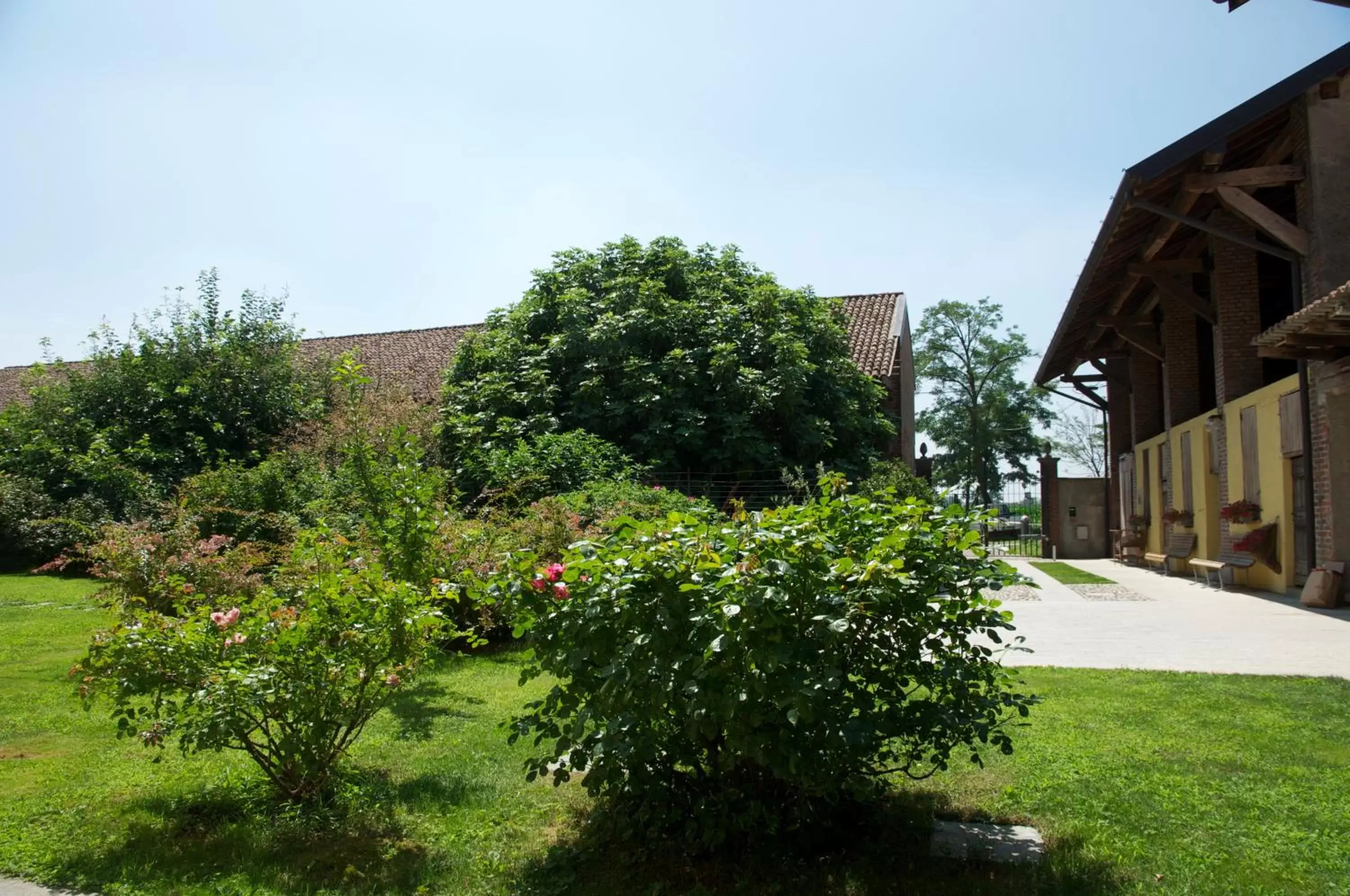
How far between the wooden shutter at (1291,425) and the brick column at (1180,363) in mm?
6078

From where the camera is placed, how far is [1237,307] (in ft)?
48.5

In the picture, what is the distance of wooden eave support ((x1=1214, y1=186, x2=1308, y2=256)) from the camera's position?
11.9 m

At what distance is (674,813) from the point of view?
3678 millimetres

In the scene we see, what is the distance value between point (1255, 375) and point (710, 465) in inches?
347

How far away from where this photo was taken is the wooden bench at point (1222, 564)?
14203 millimetres

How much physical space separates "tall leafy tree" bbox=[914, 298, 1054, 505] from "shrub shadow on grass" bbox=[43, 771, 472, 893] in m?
49.0

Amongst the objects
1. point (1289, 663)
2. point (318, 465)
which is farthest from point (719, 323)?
point (1289, 663)

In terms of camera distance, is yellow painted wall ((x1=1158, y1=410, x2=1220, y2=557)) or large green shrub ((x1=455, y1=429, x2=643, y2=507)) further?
yellow painted wall ((x1=1158, y1=410, x2=1220, y2=557))

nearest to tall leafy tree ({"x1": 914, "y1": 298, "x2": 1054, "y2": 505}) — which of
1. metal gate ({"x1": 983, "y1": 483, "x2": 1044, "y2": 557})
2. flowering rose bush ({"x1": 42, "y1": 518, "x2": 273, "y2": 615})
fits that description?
metal gate ({"x1": 983, "y1": 483, "x2": 1044, "y2": 557})

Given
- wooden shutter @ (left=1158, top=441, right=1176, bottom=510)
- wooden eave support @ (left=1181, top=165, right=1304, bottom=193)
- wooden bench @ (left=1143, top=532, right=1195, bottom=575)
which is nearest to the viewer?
wooden eave support @ (left=1181, top=165, right=1304, bottom=193)

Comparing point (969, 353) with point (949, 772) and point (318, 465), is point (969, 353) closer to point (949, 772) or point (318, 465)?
point (318, 465)

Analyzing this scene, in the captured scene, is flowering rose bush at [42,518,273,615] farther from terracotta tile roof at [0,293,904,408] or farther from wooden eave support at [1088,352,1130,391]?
A: wooden eave support at [1088,352,1130,391]

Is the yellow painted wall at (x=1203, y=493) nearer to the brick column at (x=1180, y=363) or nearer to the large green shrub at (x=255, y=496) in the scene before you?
the brick column at (x=1180, y=363)

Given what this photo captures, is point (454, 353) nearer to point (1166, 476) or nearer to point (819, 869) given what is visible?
point (1166, 476)
